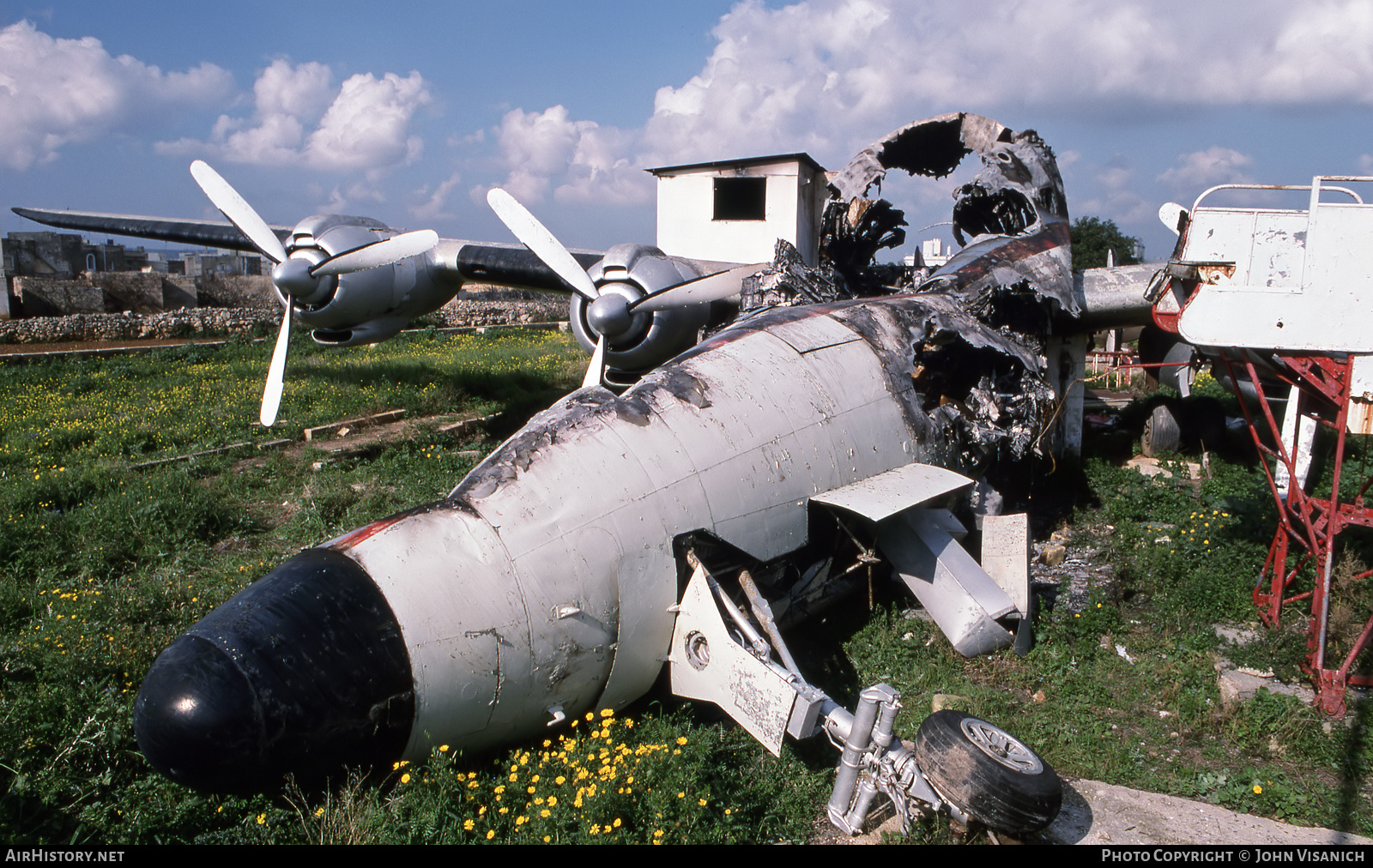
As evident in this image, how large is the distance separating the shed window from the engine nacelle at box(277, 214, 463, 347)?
8.00 m

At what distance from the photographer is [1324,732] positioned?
18.7 ft

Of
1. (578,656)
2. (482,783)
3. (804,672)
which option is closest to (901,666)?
(804,672)

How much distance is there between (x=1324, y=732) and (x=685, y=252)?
16.3 m

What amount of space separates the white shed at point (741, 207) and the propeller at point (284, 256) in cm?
924

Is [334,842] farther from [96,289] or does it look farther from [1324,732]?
[96,289]

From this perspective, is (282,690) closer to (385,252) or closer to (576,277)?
(576,277)

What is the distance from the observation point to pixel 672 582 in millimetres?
5227

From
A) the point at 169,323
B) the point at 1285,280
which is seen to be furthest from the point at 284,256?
the point at 169,323

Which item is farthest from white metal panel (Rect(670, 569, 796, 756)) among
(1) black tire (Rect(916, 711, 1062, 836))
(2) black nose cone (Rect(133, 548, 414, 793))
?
(2) black nose cone (Rect(133, 548, 414, 793))

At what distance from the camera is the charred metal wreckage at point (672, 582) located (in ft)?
14.4

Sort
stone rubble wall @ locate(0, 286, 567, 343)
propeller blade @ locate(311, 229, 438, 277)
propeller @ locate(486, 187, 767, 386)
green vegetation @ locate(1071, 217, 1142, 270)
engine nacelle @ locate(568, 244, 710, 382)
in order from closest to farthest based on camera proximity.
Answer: propeller @ locate(486, 187, 767, 386)
engine nacelle @ locate(568, 244, 710, 382)
propeller blade @ locate(311, 229, 438, 277)
stone rubble wall @ locate(0, 286, 567, 343)
green vegetation @ locate(1071, 217, 1142, 270)

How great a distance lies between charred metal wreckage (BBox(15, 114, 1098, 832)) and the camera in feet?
14.4

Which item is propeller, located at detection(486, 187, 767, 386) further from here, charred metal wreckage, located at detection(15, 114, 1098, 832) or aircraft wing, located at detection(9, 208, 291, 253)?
aircraft wing, located at detection(9, 208, 291, 253)

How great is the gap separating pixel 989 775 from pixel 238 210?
1173cm
